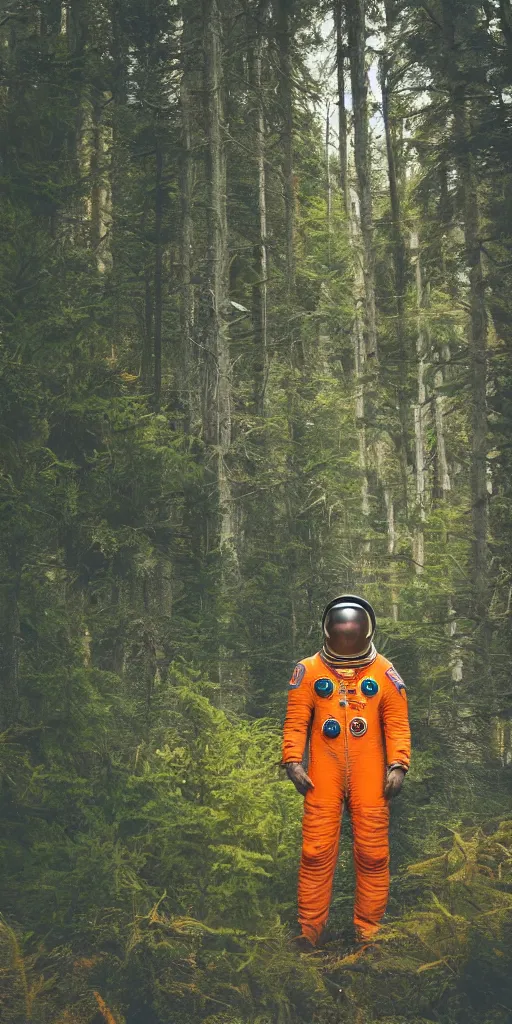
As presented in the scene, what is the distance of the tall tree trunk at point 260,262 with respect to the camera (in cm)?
1812

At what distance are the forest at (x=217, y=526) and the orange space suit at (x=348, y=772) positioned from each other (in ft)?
1.05

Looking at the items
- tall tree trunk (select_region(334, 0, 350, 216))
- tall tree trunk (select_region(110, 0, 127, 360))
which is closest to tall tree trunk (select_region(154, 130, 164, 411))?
tall tree trunk (select_region(110, 0, 127, 360))

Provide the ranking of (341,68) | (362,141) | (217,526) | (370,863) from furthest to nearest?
(341,68) < (362,141) < (217,526) < (370,863)

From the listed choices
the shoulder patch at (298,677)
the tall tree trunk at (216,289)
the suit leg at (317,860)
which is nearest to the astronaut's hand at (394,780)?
the suit leg at (317,860)

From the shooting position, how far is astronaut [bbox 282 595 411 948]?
5.77 metres

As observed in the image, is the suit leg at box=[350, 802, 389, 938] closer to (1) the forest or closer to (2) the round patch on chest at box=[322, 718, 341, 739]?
(1) the forest

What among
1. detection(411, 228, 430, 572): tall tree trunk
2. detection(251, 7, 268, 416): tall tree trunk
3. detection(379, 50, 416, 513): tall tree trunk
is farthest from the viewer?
detection(411, 228, 430, 572): tall tree trunk

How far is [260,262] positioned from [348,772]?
1463cm

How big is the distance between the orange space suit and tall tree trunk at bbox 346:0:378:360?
520 inches

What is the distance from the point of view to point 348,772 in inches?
229

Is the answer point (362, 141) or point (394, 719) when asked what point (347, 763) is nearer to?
point (394, 719)

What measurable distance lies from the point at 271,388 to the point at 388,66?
663 centimetres

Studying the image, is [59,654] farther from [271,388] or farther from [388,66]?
[388,66]

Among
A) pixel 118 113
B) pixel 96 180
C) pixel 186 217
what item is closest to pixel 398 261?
A: pixel 186 217
